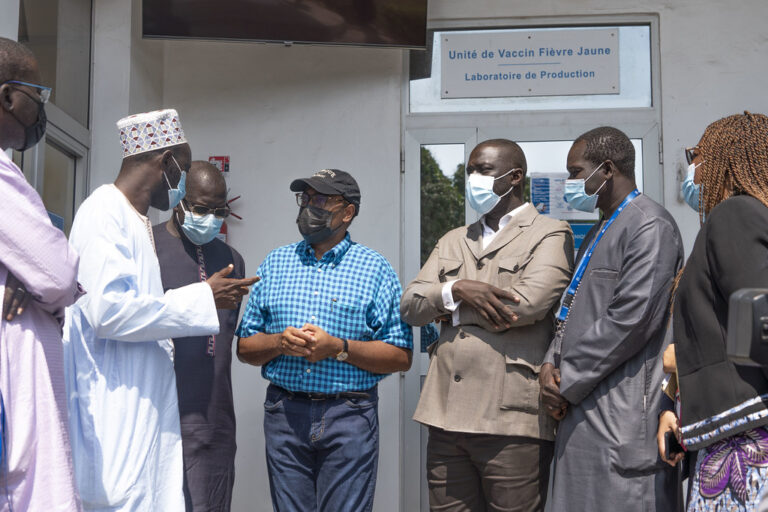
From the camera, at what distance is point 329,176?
14.8 feet

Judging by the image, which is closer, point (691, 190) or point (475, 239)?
point (691, 190)

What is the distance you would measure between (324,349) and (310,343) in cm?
7

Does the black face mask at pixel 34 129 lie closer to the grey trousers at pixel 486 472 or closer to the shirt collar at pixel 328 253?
the shirt collar at pixel 328 253

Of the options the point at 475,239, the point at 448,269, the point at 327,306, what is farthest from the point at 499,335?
the point at 327,306

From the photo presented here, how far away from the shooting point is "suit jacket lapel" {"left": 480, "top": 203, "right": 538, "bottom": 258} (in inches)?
168

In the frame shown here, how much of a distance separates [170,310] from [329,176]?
132 centimetres

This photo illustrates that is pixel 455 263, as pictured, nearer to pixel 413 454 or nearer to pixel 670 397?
pixel 670 397

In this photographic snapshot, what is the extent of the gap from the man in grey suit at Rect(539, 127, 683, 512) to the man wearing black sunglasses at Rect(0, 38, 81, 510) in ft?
6.46

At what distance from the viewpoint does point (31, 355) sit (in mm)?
2729

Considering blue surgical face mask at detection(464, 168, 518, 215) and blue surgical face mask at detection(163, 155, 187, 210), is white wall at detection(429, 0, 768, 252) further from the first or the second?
blue surgical face mask at detection(163, 155, 187, 210)

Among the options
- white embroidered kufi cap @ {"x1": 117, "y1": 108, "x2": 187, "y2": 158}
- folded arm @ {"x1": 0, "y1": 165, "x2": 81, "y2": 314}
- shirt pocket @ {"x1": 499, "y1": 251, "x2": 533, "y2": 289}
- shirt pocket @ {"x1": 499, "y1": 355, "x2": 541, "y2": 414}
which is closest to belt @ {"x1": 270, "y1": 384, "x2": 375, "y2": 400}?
shirt pocket @ {"x1": 499, "y1": 355, "x2": 541, "y2": 414}

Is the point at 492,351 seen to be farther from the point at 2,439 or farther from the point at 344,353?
the point at 2,439

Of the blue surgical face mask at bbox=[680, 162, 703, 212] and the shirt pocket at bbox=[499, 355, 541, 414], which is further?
the shirt pocket at bbox=[499, 355, 541, 414]

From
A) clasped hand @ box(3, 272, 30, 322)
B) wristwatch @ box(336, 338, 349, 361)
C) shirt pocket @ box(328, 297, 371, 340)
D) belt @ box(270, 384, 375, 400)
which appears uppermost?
clasped hand @ box(3, 272, 30, 322)
